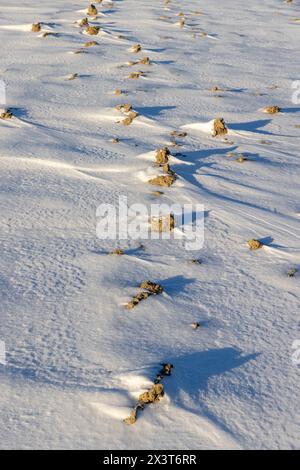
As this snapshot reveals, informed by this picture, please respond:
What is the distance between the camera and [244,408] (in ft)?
6.46

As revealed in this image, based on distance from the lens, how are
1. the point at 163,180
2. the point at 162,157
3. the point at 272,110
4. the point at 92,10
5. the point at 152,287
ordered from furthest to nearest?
the point at 92,10 < the point at 272,110 < the point at 162,157 < the point at 163,180 < the point at 152,287

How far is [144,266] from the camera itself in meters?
2.67

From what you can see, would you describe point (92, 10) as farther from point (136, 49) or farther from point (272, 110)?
point (272, 110)

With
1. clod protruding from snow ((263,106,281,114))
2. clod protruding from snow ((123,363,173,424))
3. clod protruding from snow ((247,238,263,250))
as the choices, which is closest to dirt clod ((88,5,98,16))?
clod protruding from snow ((263,106,281,114))

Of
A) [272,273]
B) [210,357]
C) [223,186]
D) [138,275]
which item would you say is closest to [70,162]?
[223,186]

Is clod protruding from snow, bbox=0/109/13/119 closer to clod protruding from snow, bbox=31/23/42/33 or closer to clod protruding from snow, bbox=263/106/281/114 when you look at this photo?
clod protruding from snow, bbox=263/106/281/114

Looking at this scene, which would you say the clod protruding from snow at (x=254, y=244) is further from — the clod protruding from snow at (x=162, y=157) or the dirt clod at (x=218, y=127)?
the dirt clod at (x=218, y=127)

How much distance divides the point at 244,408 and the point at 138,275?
0.85 metres

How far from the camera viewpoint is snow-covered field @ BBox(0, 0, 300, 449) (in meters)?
1.92

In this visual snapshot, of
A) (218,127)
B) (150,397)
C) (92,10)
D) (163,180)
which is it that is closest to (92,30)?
(92,10)

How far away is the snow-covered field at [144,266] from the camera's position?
75.5 inches

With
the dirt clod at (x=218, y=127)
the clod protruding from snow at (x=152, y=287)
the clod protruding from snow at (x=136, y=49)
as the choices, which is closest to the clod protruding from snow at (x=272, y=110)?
the dirt clod at (x=218, y=127)
